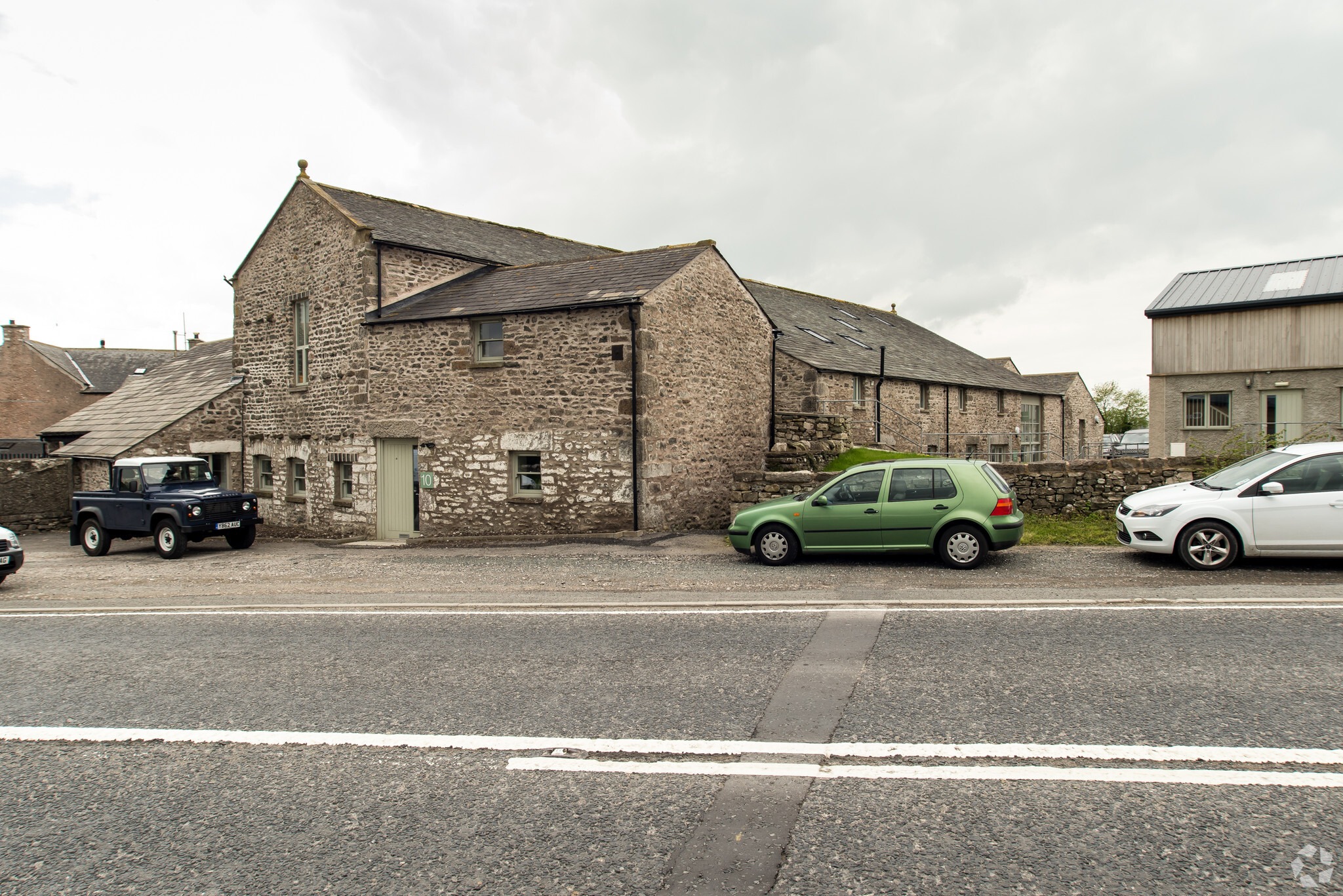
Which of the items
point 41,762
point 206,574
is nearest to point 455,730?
point 41,762

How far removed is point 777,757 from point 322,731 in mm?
2913

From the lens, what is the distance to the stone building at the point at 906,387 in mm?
22781

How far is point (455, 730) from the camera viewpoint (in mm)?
4773

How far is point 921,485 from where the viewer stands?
10648mm

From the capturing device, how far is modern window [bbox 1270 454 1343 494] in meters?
9.27

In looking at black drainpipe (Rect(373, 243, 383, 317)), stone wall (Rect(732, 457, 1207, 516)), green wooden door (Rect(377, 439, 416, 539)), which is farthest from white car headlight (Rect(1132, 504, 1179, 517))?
black drainpipe (Rect(373, 243, 383, 317))

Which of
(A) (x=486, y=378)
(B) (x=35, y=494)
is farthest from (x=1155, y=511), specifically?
(B) (x=35, y=494)

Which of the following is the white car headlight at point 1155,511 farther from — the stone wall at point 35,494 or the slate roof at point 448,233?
the stone wall at point 35,494

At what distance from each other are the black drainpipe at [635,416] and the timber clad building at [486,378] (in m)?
0.04

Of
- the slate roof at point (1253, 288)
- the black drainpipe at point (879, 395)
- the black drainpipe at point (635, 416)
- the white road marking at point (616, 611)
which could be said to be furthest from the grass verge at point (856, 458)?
the slate roof at point (1253, 288)

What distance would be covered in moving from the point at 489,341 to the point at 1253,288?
999 inches

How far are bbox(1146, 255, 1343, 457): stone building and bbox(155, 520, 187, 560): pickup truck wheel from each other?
28085 mm

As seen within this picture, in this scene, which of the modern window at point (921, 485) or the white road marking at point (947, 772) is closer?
the white road marking at point (947, 772)

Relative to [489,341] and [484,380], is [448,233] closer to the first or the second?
[489,341]
